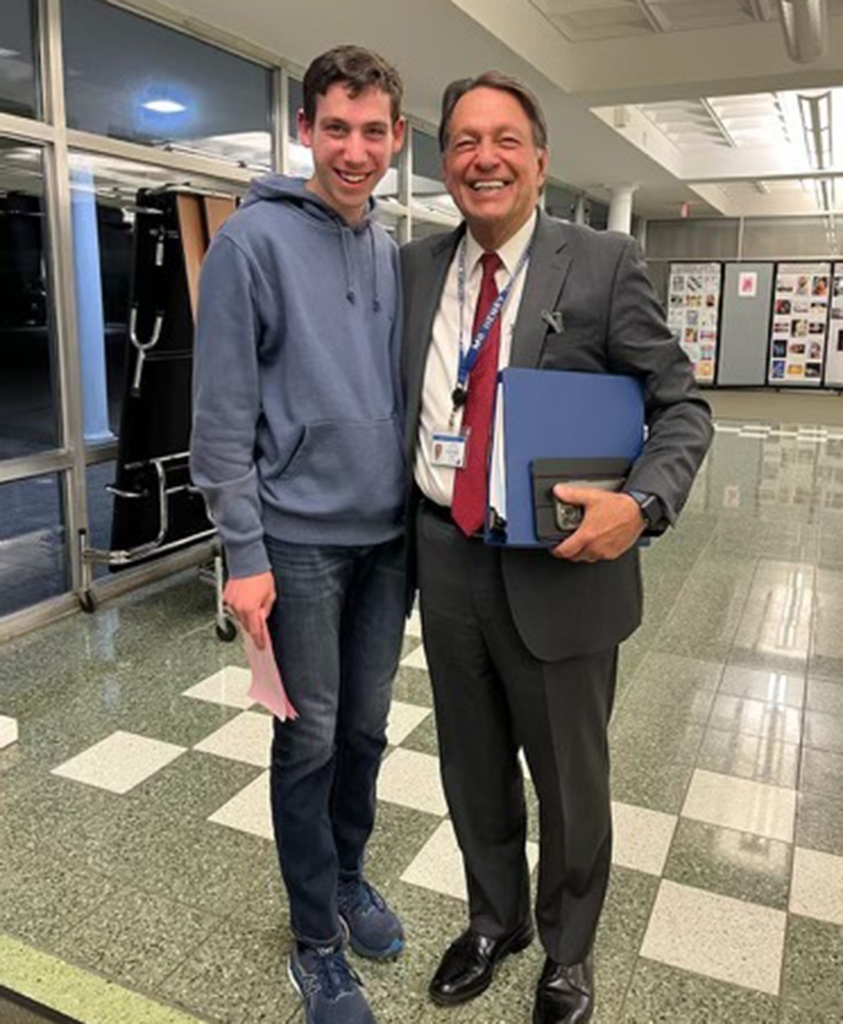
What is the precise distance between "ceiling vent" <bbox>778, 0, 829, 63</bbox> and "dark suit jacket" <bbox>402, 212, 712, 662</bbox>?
11.9ft

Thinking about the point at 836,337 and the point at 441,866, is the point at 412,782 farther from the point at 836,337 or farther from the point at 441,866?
the point at 836,337

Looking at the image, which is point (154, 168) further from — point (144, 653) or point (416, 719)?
point (416, 719)

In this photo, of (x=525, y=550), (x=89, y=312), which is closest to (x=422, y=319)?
(x=525, y=550)

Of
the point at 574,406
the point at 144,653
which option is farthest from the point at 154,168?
the point at 574,406

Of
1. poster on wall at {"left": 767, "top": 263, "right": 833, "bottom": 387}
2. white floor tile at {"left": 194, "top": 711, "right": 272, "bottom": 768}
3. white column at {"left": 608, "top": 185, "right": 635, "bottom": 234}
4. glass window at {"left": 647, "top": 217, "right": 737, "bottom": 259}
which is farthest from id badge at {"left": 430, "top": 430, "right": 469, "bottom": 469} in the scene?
glass window at {"left": 647, "top": 217, "right": 737, "bottom": 259}

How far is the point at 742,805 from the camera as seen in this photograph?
94.8 inches

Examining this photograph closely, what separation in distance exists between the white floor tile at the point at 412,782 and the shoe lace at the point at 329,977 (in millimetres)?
719

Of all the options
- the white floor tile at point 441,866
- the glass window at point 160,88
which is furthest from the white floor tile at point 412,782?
the glass window at point 160,88

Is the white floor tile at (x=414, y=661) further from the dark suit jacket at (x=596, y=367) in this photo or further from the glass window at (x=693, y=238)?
the glass window at (x=693, y=238)

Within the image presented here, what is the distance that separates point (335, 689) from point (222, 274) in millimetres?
705

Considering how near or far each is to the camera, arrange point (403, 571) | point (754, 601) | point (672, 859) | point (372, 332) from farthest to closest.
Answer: point (754, 601) < point (672, 859) < point (403, 571) < point (372, 332)

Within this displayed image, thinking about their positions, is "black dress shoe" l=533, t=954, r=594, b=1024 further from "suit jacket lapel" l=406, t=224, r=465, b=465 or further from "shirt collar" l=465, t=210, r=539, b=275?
"shirt collar" l=465, t=210, r=539, b=275

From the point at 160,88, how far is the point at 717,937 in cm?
436

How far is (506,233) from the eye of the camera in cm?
143
